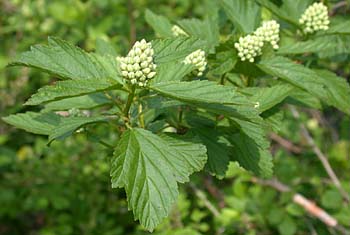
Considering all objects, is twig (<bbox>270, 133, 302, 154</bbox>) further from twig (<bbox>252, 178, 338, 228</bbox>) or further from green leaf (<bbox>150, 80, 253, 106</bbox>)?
green leaf (<bbox>150, 80, 253, 106</bbox>)

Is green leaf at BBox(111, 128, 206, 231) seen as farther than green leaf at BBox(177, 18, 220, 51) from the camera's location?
No

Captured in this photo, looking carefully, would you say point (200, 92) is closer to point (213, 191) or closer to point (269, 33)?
point (269, 33)

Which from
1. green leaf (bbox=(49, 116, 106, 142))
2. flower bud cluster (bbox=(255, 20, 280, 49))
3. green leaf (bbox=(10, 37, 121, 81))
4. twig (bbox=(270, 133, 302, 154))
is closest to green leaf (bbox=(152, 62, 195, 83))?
green leaf (bbox=(10, 37, 121, 81))

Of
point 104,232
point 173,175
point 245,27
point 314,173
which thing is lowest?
point 314,173

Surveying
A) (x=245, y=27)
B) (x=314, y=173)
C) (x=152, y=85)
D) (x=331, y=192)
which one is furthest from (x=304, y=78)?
(x=314, y=173)

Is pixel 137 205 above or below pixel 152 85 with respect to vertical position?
below

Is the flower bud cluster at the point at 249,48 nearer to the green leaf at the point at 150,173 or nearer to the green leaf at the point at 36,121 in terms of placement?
the green leaf at the point at 150,173

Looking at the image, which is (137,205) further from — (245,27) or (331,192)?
(331,192)

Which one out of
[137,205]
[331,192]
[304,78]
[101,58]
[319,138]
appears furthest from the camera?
[319,138]
